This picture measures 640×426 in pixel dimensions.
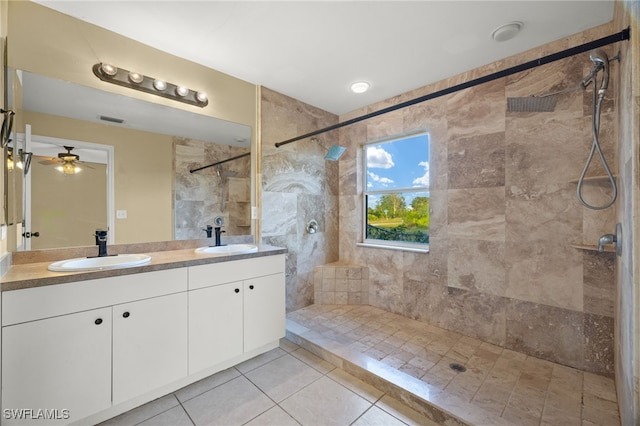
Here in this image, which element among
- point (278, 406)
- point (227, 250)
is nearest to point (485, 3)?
point (227, 250)

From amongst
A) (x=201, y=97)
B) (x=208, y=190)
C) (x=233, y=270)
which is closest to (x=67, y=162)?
(x=208, y=190)

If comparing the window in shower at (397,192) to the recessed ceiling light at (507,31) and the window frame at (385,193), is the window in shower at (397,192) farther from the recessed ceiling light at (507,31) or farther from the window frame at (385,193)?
the recessed ceiling light at (507,31)

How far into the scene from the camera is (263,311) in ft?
7.23

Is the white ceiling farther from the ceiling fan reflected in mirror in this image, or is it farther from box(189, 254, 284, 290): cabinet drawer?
box(189, 254, 284, 290): cabinet drawer

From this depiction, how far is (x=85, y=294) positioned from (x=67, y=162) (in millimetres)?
961

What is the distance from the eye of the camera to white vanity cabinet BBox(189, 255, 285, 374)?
6.03 feet

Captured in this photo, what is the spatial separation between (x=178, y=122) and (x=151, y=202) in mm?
723

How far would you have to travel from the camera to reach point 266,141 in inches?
110

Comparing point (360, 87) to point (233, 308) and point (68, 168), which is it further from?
point (68, 168)

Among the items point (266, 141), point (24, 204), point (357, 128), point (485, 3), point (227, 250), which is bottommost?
point (227, 250)

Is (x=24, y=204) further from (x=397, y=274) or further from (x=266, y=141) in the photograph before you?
(x=397, y=274)

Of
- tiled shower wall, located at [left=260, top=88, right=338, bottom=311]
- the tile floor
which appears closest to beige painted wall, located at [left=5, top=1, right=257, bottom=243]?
tiled shower wall, located at [left=260, top=88, right=338, bottom=311]

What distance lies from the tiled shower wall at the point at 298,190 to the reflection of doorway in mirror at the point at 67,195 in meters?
1.32

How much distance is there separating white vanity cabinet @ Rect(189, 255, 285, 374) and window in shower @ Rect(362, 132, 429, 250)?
1.47 meters
